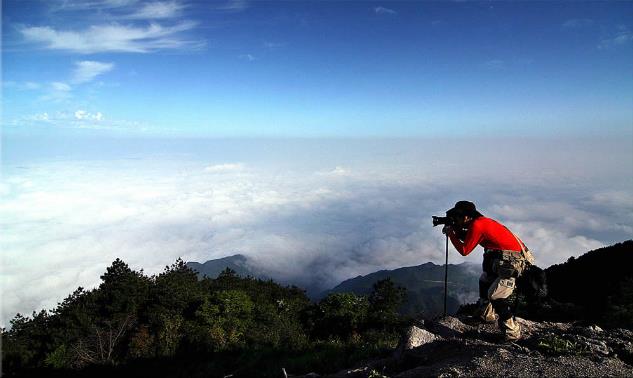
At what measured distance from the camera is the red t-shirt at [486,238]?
6.77m

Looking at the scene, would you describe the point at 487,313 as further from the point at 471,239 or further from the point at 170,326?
the point at 170,326

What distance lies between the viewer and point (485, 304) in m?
7.95

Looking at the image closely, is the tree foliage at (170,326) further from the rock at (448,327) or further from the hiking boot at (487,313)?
the hiking boot at (487,313)

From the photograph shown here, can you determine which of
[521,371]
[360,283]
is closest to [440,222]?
[521,371]

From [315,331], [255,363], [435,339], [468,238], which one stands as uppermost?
[468,238]

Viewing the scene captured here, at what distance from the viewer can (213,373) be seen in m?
12.5

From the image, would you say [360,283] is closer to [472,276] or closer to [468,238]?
[472,276]

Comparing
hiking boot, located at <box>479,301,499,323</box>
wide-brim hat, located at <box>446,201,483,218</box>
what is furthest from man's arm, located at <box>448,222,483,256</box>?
hiking boot, located at <box>479,301,499,323</box>

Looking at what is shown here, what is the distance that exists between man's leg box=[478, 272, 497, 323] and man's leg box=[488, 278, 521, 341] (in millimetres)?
410

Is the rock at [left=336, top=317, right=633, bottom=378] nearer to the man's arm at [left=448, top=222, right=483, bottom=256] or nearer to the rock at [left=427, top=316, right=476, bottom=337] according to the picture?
the rock at [left=427, top=316, right=476, bottom=337]

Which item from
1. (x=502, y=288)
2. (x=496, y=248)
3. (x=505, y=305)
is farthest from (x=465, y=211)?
(x=505, y=305)

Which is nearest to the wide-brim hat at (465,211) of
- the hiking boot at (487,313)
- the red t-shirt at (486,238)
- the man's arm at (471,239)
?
the red t-shirt at (486,238)

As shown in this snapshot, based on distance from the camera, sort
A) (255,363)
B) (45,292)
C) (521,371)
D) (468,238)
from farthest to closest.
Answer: (45,292), (255,363), (468,238), (521,371)

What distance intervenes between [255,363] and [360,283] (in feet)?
579
